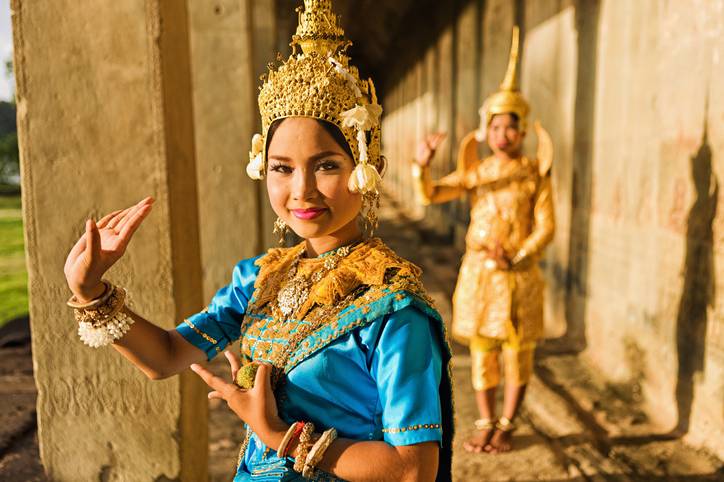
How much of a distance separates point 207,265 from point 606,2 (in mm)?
4090

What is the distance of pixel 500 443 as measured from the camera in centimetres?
382

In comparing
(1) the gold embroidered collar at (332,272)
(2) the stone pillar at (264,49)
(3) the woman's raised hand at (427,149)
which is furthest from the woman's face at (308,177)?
(2) the stone pillar at (264,49)

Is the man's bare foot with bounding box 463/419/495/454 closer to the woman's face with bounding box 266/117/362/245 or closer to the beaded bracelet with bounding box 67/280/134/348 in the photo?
the woman's face with bounding box 266/117/362/245

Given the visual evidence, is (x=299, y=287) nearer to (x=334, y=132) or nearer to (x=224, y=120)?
(x=334, y=132)

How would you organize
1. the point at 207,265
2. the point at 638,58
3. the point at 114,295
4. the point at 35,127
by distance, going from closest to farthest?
the point at 114,295, the point at 35,127, the point at 638,58, the point at 207,265

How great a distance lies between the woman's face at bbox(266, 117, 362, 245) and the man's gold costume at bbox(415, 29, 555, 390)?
237 centimetres

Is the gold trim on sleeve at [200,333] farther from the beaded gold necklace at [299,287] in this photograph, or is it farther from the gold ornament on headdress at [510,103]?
the gold ornament on headdress at [510,103]

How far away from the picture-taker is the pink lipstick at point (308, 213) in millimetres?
1511

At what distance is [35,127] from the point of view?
2467mm

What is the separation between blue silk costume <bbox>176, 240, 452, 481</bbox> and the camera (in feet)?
4.40

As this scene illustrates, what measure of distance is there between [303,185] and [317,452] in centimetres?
63

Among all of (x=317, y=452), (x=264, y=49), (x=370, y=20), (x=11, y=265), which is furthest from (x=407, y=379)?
(x=370, y=20)

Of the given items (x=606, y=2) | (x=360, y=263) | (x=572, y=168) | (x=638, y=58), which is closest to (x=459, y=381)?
(x=572, y=168)

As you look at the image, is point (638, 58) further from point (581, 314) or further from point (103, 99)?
point (103, 99)
